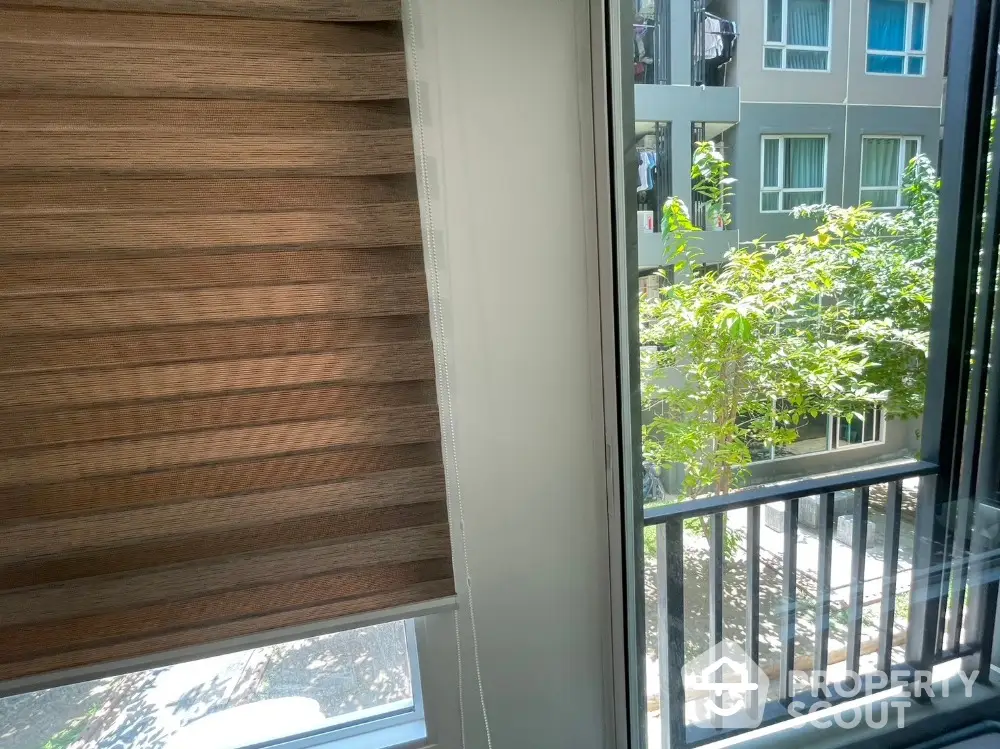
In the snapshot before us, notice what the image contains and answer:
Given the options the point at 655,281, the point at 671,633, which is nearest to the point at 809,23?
the point at 655,281

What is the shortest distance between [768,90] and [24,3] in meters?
1.03

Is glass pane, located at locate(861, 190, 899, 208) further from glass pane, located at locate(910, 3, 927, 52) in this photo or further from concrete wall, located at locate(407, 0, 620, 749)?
concrete wall, located at locate(407, 0, 620, 749)

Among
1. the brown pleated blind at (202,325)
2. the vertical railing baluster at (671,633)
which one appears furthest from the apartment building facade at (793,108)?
the brown pleated blind at (202,325)

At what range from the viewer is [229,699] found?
1.03 meters

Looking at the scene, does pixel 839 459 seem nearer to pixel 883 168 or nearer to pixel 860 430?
pixel 860 430

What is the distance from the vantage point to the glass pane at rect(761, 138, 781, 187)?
0.87m

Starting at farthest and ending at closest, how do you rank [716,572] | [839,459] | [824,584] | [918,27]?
[716,572] < [824,584] < [839,459] < [918,27]

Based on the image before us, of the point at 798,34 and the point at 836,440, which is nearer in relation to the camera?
the point at 798,34

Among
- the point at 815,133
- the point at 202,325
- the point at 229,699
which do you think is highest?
the point at 815,133

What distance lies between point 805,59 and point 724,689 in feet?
4.17

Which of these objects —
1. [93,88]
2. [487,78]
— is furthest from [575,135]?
[93,88]

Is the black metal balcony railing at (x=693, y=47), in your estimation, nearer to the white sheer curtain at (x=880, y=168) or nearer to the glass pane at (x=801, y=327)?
the glass pane at (x=801, y=327)

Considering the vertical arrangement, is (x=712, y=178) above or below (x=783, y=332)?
above

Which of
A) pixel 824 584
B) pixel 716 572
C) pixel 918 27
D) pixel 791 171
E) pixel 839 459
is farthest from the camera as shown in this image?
pixel 716 572
